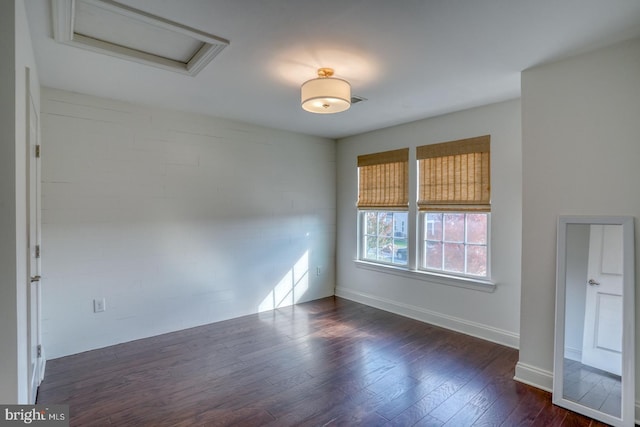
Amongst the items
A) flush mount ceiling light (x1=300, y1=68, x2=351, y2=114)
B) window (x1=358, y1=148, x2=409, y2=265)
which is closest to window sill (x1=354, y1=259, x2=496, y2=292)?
window (x1=358, y1=148, x2=409, y2=265)

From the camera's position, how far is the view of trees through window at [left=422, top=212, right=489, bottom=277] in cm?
367

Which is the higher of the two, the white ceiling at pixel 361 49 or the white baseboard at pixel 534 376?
the white ceiling at pixel 361 49

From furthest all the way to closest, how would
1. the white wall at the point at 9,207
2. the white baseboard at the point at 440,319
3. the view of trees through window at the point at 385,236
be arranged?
1. the view of trees through window at the point at 385,236
2. the white baseboard at the point at 440,319
3. the white wall at the point at 9,207

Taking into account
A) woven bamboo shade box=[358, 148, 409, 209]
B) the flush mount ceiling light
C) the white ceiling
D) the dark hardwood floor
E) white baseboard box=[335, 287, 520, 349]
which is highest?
Answer: the white ceiling

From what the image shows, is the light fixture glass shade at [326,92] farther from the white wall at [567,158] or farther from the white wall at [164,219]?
the white wall at [164,219]

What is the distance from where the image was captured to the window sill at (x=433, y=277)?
3596mm

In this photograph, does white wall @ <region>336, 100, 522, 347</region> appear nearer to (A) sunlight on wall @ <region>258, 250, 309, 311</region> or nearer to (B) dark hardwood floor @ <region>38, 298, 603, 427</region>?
(B) dark hardwood floor @ <region>38, 298, 603, 427</region>

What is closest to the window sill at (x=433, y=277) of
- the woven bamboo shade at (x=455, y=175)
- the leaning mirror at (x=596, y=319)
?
the woven bamboo shade at (x=455, y=175)

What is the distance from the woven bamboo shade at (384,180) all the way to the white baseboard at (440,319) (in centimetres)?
131

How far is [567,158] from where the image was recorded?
2.44 metres

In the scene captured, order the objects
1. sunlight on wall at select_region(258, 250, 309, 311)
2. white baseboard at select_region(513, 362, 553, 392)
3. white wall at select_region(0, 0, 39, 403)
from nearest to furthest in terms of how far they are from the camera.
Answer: white wall at select_region(0, 0, 39, 403), white baseboard at select_region(513, 362, 553, 392), sunlight on wall at select_region(258, 250, 309, 311)

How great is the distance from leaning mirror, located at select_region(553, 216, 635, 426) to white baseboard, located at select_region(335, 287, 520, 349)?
39.8 inches

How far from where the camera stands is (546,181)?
2.54 m

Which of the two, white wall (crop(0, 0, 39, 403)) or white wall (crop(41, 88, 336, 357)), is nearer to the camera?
white wall (crop(0, 0, 39, 403))
